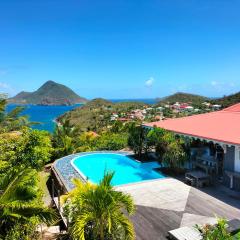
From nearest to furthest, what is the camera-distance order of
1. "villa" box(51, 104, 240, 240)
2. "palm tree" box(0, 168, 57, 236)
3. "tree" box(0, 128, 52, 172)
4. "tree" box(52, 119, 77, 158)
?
"palm tree" box(0, 168, 57, 236), "villa" box(51, 104, 240, 240), "tree" box(0, 128, 52, 172), "tree" box(52, 119, 77, 158)

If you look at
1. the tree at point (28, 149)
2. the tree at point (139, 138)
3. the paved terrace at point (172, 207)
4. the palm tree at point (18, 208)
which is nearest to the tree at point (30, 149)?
the tree at point (28, 149)

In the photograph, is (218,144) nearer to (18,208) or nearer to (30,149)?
(30,149)

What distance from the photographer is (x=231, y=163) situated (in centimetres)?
1217

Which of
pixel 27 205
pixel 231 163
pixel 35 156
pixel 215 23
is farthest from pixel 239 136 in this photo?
pixel 215 23

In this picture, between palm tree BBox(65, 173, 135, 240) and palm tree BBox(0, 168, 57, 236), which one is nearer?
palm tree BBox(0, 168, 57, 236)

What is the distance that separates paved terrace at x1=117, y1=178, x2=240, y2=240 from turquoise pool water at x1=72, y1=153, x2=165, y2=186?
7.69 ft

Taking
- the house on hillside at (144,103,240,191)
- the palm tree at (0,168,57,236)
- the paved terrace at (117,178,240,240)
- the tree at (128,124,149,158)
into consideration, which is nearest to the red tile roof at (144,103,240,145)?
the house on hillside at (144,103,240,191)

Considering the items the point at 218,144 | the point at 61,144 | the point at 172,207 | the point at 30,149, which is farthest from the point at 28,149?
the point at 218,144

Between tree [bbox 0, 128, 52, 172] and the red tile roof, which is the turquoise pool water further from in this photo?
the red tile roof

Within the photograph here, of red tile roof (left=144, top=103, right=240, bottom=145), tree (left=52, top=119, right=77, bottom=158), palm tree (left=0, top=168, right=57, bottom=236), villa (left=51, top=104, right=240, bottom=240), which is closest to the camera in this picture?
palm tree (left=0, top=168, right=57, bottom=236)

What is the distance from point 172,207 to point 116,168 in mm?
7439

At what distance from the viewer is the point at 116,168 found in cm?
1706

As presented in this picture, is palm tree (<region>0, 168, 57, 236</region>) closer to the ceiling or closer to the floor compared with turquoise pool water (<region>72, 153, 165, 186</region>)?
closer to the ceiling

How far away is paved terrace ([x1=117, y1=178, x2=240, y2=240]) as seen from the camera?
8.52 metres
